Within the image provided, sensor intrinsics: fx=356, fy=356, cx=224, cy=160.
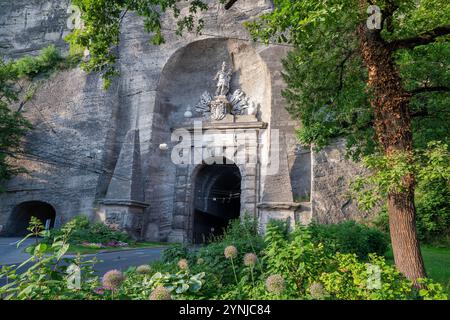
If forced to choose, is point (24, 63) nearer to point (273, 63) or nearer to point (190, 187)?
point (190, 187)

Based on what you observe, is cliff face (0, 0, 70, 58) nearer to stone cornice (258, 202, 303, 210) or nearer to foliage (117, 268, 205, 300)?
stone cornice (258, 202, 303, 210)

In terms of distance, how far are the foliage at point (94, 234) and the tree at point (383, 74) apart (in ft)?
36.1

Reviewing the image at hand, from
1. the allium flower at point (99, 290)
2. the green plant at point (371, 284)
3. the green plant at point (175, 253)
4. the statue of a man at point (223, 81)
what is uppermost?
the statue of a man at point (223, 81)

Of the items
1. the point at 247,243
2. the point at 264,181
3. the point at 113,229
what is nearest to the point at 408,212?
the point at 247,243

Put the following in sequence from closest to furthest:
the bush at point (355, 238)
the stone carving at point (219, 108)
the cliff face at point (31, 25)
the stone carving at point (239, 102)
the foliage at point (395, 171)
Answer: the foliage at point (395, 171), the bush at point (355, 238), the stone carving at point (219, 108), the stone carving at point (239, 102), the cliff face at point (31, 25)

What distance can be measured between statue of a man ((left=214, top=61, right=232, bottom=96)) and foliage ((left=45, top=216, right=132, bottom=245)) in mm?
9542

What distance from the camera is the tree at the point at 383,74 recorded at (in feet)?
16.3

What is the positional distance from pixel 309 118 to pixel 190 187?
11159 millimetres

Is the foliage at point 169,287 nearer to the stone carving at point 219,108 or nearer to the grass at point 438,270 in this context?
the grass at point 438,270

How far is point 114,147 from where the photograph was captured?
20.2 metres

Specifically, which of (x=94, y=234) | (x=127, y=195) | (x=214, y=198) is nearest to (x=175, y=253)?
(x=94, y=234)

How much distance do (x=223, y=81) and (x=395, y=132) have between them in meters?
16.1

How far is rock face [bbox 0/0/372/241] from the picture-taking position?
1812cm

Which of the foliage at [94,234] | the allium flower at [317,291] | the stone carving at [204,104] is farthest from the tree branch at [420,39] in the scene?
the stone carving at [204,104]
